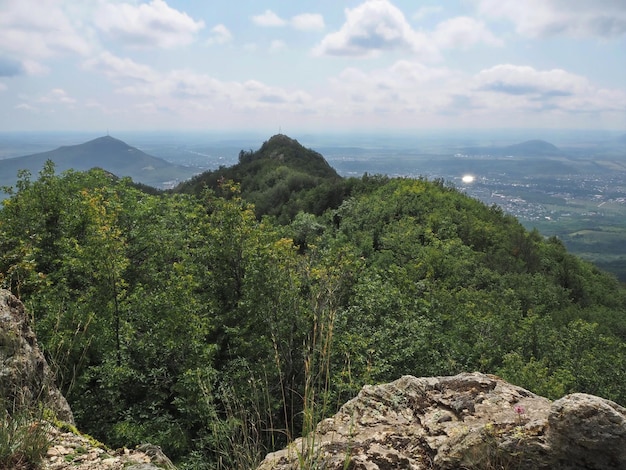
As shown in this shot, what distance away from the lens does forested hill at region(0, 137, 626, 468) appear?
967 cm

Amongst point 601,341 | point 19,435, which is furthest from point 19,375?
point 601,341

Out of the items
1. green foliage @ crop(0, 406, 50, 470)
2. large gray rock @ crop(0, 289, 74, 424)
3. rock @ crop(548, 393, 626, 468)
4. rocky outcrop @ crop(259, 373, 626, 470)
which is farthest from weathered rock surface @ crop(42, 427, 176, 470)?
rock @ crop(548, 393, 626, 468)

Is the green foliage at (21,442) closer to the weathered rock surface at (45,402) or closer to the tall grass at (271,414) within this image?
the weathered rock surface at (45,402)

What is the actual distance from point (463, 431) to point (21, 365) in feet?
19.6

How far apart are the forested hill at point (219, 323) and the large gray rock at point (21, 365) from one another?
39cm

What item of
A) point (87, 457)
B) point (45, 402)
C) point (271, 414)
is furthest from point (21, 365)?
point (271, 414)

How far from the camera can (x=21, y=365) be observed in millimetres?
5805

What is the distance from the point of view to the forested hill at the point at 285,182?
54.4 metres

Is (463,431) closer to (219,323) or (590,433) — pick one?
(590,433)

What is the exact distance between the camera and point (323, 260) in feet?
59.5

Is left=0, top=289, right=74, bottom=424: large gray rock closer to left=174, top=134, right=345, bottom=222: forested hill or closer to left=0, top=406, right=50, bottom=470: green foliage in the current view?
left=0, top=406, right=50, bottom=470: green foliage

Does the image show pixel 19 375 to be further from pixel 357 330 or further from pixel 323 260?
pixel 323 260

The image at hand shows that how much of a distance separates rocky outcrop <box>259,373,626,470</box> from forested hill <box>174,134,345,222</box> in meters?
24.0

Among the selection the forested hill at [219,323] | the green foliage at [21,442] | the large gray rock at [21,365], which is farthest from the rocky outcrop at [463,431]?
the large gray rock at [21,365]
